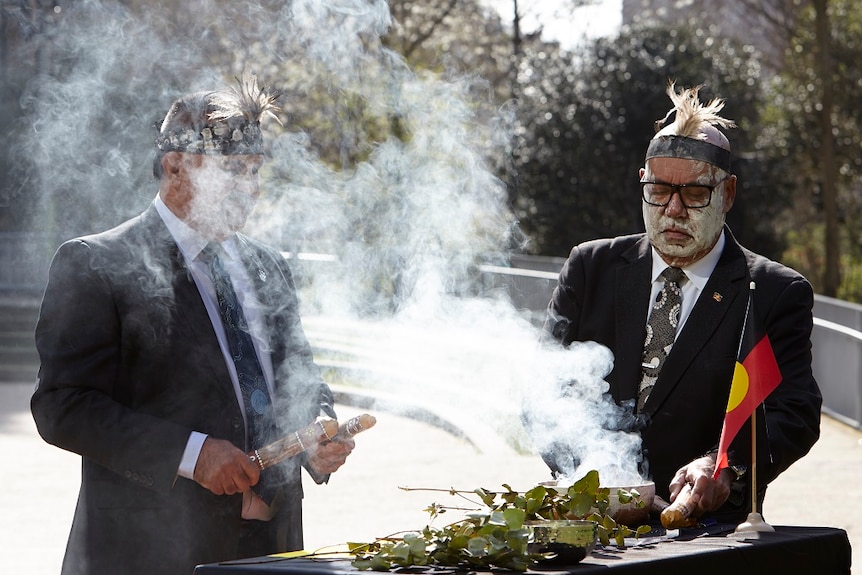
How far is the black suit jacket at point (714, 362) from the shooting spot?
3.66 m

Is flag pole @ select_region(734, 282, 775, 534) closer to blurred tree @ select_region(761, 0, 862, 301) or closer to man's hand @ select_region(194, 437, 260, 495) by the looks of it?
man's hand @ select_region(194, 437, 260, 495)

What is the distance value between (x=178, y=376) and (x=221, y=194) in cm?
49

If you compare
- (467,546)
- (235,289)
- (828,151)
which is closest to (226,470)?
(235,289)

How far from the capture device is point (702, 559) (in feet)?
9.36

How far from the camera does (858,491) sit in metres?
8.35

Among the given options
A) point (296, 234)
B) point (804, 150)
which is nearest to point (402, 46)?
point (804, 150)

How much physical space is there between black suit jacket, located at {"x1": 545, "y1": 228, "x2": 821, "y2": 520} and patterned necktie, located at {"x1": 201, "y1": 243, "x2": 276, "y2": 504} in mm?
1042

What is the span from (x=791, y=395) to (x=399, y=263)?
12.0ft

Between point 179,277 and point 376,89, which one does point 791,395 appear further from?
point 376,89

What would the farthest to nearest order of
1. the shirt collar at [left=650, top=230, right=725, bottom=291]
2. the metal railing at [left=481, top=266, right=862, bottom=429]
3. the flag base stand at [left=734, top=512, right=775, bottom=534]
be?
1. the metal railing at [left=481, top=266, right=862, bottom=429]
2. the shirt collar at [left=650, top=230, right=725, bottom=291]
3. the flag base stand at [left=734, top=512, right=775, bottom=534]

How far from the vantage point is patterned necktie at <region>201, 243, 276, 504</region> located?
3475 millimetres

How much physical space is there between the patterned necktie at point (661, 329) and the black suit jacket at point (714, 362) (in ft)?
0.09

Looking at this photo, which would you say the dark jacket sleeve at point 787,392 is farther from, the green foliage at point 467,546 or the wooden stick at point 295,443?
the wooden stick at point 295,443

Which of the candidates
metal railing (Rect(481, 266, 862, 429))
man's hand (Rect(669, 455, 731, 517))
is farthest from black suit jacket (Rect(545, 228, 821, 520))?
metal railing (Rect(481, 266, 862, 429))
